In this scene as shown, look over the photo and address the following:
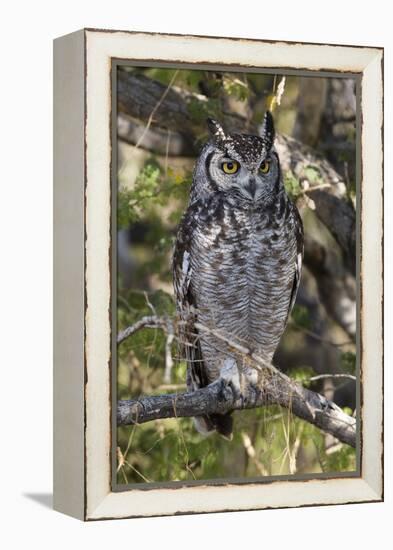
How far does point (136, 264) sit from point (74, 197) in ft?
1.05

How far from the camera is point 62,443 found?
3785mm

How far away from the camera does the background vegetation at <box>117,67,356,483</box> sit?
384cm

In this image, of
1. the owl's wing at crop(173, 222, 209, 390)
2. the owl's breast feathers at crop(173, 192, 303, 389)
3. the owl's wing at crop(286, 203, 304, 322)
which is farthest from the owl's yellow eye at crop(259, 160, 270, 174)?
the owl's wing at crop(173, 222, 209, 390)

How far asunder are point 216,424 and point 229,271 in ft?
1.74

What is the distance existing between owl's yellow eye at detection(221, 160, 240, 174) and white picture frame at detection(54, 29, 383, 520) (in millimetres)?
331

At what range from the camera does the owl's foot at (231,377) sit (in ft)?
13.4

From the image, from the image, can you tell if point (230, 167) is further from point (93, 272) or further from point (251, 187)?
point (93, 272)

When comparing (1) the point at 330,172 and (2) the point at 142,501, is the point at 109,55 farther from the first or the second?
(2) the point at 142,501

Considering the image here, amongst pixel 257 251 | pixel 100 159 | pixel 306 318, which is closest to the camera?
pixel 100 159

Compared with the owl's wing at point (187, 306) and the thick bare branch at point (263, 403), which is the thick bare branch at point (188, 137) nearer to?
the owl's wing at point (187, 306)

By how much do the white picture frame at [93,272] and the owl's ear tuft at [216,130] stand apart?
0.67 ft

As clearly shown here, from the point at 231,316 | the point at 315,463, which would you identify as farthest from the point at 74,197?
the point at 315,463

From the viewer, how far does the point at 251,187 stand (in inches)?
154

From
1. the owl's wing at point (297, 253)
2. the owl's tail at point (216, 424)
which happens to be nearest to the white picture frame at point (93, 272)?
the owl's tail at point (216, 424)
